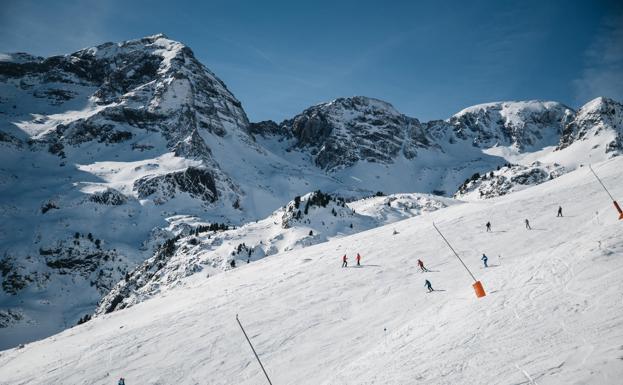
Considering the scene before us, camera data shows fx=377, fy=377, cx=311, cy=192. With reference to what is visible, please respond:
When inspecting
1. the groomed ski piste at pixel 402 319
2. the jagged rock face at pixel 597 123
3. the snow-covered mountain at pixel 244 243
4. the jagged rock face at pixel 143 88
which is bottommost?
the groomed ski piste at pixel 402 319

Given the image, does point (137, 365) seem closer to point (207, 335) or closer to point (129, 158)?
point (207, 335)

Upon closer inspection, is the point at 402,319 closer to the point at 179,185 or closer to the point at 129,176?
the point at 179,185

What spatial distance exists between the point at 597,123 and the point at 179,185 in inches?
6107

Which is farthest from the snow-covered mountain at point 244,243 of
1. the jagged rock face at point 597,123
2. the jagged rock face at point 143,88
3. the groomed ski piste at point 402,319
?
the jagged rock face at point 597,123

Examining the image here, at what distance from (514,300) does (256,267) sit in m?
30.4

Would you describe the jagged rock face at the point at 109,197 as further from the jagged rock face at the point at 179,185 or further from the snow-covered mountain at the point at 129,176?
the jagged rock face at the point at 179,185

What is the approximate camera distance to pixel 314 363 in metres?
17.5

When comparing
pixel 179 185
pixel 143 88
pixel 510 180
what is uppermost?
pixel 143 88

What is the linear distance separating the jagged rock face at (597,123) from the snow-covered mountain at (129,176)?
55 cm

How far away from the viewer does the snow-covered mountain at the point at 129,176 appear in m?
73.7

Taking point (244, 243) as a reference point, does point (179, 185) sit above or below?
above

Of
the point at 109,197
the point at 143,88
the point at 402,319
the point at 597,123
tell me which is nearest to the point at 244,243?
the point at 402,319

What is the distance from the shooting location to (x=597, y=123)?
145000mm

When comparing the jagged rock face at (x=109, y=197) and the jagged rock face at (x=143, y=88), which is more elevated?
the jagged rock face at (x=143, y=88)
